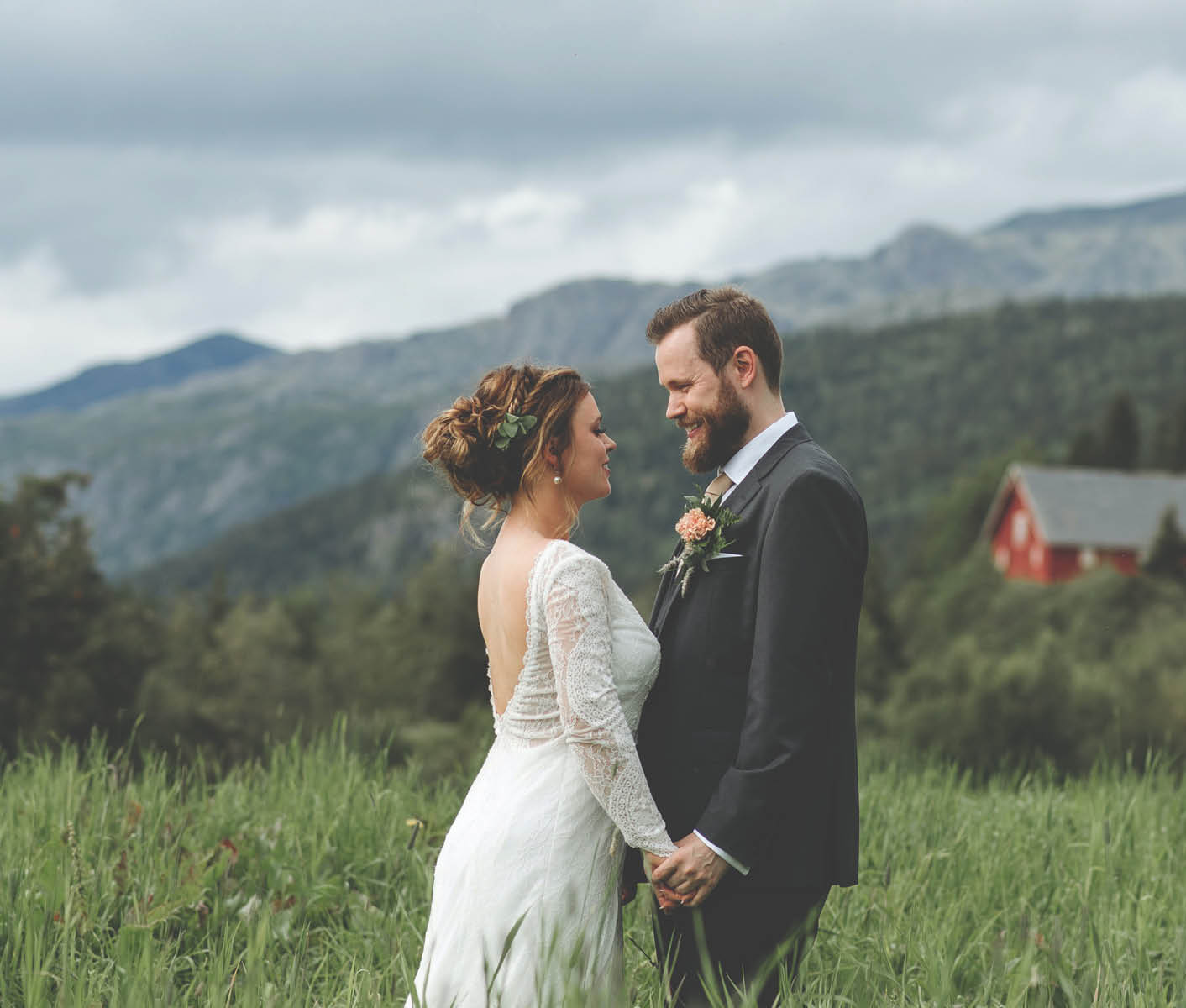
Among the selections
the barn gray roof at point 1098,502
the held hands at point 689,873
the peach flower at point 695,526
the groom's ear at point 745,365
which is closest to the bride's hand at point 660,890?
the held hands at point 689,873

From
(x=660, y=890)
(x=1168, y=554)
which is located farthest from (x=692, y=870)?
(x=1168, y=554)

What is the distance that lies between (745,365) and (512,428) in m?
0.66

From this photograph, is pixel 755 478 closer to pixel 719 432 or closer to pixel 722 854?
pixel 719 432

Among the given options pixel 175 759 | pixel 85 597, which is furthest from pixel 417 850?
pixel 85 597

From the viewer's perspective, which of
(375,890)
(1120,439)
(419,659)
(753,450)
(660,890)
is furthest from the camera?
(1120,439)

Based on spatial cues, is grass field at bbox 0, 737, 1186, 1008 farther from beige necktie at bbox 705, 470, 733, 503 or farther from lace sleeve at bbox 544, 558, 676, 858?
beige necktie at bbox 705, 470, 733, 503

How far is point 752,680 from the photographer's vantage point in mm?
3422

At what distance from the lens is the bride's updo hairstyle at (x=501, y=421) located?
3.59 m

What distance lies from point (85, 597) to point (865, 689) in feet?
118

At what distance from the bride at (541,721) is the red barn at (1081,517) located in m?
74.5

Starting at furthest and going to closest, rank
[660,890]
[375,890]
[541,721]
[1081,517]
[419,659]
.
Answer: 1. [1081,517]
2. [419,659]
3. [375,890]
4. [541,721]
5. [660,890]

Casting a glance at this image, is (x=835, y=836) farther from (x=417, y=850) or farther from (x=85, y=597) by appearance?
(x=85, y=597)

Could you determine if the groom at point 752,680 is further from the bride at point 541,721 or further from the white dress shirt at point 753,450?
the bride at point 541,721

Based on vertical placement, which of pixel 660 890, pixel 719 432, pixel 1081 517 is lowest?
pixel 1081 517
